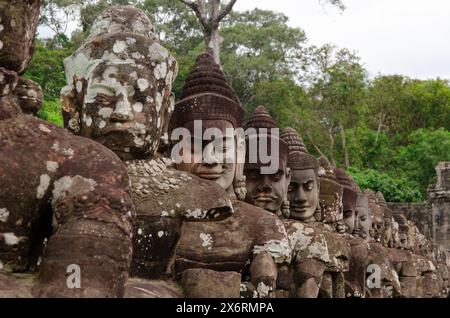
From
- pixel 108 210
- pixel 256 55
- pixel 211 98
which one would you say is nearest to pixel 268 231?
pixel 211 98

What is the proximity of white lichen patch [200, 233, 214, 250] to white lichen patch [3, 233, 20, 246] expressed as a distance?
5.05 feet

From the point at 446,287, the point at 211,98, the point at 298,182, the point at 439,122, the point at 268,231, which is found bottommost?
the point at 446,287

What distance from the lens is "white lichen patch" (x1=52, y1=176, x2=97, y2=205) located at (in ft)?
9.41

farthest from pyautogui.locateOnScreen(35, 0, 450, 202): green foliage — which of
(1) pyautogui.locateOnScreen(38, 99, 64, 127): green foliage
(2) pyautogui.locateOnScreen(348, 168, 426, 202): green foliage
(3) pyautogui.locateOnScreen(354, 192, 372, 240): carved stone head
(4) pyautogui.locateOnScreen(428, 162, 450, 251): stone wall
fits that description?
(3) pyautogui.locateOnScreen(354, 192, 372, 240): carved stone head

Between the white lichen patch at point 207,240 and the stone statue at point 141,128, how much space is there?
0.16 meters

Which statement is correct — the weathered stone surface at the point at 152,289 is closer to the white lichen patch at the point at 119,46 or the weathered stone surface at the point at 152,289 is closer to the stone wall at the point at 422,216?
the white lichen patch at the point at 119,46

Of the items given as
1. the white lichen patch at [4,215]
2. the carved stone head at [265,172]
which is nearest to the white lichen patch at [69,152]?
the white lichen patch at [4,215]

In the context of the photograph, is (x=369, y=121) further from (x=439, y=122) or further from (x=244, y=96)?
(x=244, y=96)

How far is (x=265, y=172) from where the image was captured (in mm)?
5898

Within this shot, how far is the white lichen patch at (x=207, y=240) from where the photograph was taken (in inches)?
168

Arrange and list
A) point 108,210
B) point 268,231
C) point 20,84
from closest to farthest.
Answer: point 108,210 < point 20,84 < point 268,231

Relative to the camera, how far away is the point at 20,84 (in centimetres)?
326

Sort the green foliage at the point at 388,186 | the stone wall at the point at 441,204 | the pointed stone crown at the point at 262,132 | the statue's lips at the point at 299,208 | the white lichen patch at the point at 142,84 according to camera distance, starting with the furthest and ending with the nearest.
Answer: the green foliage at the point at 388,186 < the stone wall at the point at 441,204 < the statue's lips at the point at 299,208 < the pointed stone crown at the point at 262,132 < the white lichen patch at the point at 142,84
